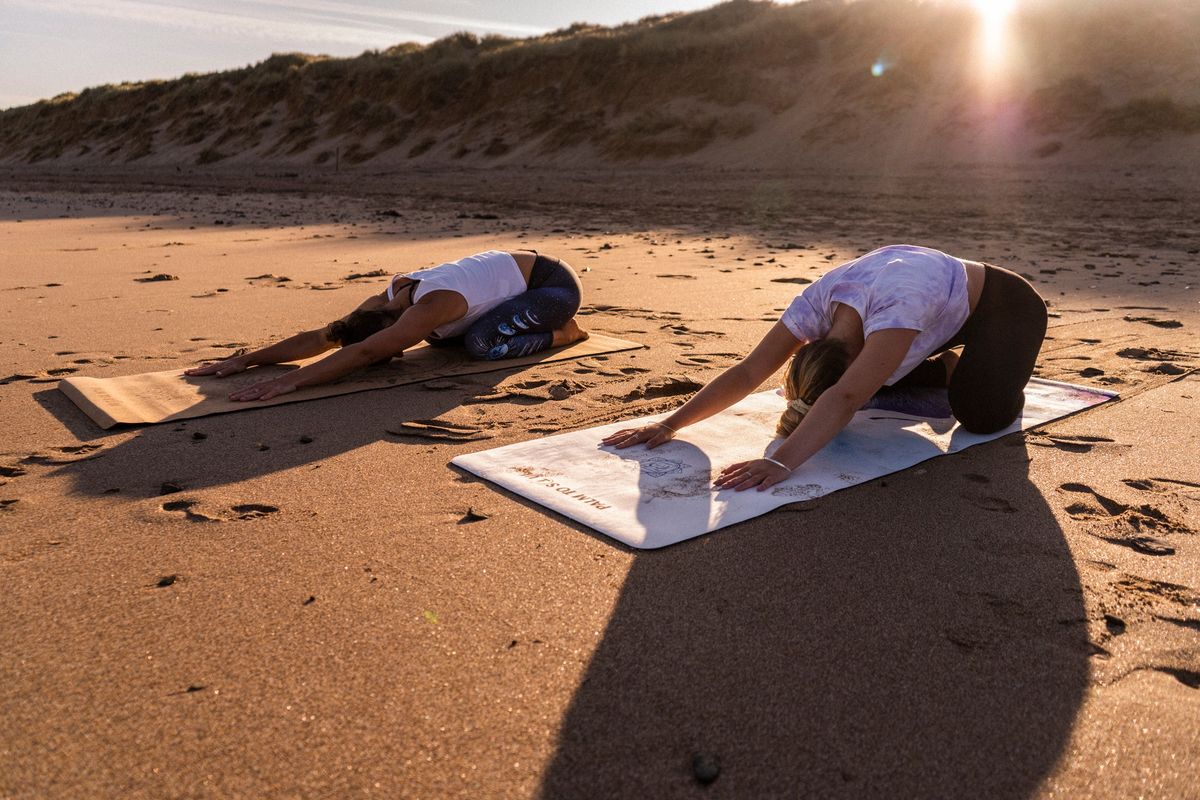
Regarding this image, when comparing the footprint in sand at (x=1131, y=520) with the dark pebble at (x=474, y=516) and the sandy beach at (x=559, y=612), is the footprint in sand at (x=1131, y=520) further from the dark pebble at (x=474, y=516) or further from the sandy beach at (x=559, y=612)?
the dark pebble at (x=474, y=516)

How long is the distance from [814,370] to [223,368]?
2.51 m

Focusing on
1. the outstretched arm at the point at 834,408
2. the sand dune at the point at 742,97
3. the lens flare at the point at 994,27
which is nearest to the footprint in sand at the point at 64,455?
the outstretched arm at the point at 834,408

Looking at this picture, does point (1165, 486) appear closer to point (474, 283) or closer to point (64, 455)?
point (474, 283)

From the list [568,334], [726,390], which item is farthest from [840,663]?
[568,334]

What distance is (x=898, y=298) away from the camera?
273 centimetres

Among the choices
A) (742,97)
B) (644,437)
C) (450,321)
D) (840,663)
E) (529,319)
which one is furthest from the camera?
(742,97)

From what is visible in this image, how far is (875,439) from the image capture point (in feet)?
10.5

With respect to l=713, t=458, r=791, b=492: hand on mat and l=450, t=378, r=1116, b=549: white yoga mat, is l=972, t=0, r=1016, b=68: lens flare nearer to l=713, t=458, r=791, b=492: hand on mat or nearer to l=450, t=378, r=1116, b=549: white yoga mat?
A: l=450, t=378, r=1116, b=549: white yoga mat

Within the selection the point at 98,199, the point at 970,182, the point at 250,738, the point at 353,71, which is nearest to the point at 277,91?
the point at 353,71

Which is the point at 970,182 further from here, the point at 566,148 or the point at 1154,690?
the point at 1154,690

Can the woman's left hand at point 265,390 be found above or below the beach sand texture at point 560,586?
above

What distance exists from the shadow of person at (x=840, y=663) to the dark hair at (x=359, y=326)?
85.6 inches

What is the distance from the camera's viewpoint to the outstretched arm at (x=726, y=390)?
3.06 m

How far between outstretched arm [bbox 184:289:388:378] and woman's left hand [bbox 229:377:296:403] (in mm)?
395
